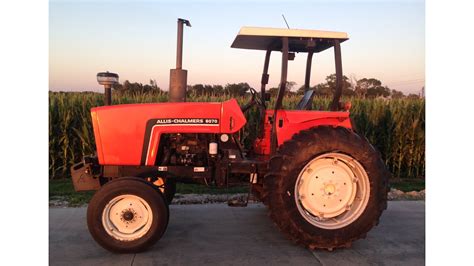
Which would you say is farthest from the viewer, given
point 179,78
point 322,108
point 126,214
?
point 322,108

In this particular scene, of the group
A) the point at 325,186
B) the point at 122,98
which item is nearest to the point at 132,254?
the point at 325,186

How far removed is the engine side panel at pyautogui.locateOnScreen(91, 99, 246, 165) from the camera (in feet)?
12.6

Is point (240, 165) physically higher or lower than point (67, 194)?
higher

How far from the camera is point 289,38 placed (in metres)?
3.95

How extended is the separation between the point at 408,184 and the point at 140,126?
5.78 meters

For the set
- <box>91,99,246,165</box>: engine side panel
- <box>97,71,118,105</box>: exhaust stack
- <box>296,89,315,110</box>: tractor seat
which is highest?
<box>97,71,118,105</box>: exhaust stack

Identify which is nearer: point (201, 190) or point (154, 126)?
point (154, 126)

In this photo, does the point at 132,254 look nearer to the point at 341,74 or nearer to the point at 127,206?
the point at 127,206

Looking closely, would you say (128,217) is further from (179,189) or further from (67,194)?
(67,194)

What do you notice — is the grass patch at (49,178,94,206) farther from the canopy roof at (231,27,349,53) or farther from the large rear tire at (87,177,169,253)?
the canopy roof at (231,27,349,53)

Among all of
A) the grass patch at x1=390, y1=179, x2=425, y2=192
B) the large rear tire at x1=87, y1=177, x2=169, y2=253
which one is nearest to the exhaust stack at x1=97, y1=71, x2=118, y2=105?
the large rear tire at x1=87, y1=177, x2=169, y2=253

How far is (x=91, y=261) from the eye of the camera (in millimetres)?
3369

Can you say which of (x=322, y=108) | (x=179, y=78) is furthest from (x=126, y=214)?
(x=322, y=108)

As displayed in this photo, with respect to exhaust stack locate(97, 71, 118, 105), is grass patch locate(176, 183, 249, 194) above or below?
below
